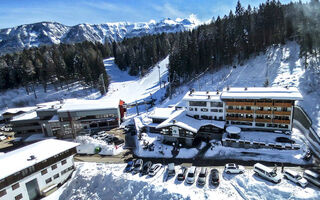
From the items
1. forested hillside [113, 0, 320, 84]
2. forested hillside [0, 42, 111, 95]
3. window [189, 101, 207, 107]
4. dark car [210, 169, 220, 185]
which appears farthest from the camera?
forested hillside [0, 42, 111, 95]

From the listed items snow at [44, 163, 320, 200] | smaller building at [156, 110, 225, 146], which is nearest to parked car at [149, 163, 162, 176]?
snow at [44, 163, 320, 200]

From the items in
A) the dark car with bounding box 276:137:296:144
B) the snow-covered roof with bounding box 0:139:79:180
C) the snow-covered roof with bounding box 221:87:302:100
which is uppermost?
the snow-covered roof with bounding box 221:87:302:100

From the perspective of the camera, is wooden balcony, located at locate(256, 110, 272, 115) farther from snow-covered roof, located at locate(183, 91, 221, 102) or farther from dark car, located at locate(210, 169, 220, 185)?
dark car, located at locate(210, 169, 220, 185)

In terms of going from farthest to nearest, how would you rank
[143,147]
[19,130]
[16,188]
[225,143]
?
[19,130], [143,147], [225,143], [16,188]

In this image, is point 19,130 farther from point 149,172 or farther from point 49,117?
point 149,172

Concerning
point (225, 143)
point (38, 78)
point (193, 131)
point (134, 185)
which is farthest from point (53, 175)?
point (38, 78)

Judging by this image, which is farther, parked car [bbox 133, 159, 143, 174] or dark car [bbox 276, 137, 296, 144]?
dark car [bbox 276, 137, 296, 144]

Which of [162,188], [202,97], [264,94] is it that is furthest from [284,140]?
[162,188]
